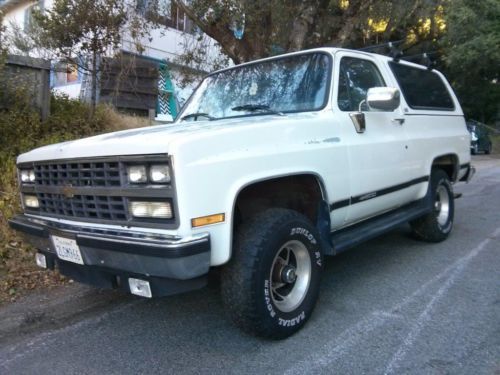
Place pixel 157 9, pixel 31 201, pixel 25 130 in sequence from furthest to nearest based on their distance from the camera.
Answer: pixel 157 9
pixel 25 130
pixel 31 201

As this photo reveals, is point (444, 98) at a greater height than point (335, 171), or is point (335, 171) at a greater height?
point (444, 98)

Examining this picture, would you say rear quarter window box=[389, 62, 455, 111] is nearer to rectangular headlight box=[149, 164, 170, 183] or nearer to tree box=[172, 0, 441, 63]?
rectangular headlight box=[149, 164, 170, 183]

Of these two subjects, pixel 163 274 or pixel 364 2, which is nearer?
pixel 163 274

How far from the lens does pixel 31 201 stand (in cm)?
377

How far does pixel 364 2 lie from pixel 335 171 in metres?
7.13

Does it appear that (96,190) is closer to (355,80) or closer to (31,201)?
(31,201)

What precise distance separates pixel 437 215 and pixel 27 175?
4.28m

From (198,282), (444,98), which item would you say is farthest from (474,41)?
(198,282)

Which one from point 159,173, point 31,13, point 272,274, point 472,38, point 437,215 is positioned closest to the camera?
point 159,173

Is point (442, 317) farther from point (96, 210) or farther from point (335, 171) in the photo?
point (96, 210)

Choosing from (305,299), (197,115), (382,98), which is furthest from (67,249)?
(382,98)

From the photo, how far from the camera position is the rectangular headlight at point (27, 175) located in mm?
3758

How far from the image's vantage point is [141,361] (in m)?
3.12

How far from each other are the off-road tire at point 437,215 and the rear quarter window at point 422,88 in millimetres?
779
